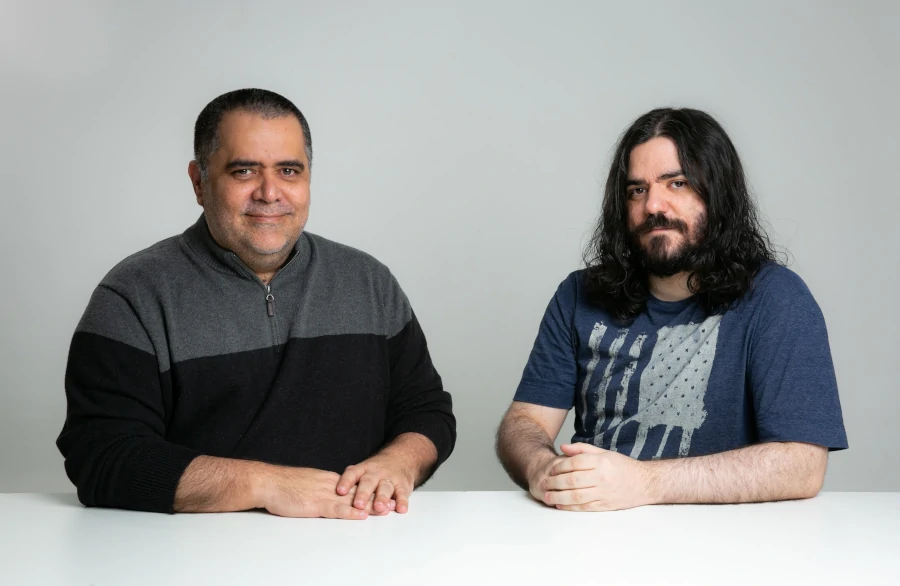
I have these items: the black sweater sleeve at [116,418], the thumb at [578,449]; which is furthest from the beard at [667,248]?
the black sweater sleeve at [116,418]

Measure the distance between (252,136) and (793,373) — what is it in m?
1.40

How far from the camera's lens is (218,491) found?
1.92 m

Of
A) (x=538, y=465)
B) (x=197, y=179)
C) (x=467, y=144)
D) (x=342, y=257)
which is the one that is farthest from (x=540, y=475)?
(x=467, y=144)

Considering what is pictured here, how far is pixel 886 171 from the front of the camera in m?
4.00

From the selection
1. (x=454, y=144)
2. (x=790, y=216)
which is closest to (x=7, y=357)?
(x=454, y=144)

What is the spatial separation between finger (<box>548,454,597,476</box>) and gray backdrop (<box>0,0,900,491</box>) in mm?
1967

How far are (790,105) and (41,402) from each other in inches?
131

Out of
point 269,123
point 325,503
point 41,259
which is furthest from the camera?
point 41,259

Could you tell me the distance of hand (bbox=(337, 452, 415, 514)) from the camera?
6.33 ft

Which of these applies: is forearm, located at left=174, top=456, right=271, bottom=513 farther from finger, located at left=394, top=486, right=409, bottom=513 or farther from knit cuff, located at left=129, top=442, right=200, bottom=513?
finger, located at left=394, top=486, right=409, bottom=513

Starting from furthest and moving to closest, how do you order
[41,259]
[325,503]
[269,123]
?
[41,259] < [269,123] < [325,503]

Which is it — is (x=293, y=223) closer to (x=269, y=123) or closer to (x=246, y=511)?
(x=269, y=123)

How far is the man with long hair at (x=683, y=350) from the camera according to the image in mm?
2096

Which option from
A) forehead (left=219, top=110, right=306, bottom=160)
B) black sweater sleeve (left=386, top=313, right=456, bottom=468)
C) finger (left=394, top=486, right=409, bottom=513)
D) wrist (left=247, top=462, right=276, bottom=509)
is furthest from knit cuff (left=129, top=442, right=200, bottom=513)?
forehead (left=219, top=110, right=306, bottom=160)
